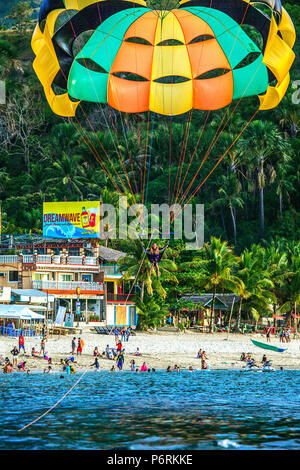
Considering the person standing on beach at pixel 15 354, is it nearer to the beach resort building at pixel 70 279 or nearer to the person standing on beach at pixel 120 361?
the person standing on beach at pixel 120 361

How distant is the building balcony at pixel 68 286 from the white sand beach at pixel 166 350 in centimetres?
448

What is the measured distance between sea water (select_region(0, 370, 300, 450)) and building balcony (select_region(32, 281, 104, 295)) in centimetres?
1759

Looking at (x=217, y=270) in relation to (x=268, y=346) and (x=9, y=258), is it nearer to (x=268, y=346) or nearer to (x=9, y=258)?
(x=268, y=346)

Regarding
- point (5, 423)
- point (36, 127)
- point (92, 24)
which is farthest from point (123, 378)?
point (36, 127)

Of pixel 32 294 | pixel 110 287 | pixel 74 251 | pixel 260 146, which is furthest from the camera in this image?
pixel 260 146

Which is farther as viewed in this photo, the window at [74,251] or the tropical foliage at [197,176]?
the window at [74,251]

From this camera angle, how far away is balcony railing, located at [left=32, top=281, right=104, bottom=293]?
174ft

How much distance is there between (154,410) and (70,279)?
3064cm

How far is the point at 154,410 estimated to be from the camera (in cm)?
2627

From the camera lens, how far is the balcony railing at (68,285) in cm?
5300

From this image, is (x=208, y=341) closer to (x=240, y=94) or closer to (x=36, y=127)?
(x=240, y=94)

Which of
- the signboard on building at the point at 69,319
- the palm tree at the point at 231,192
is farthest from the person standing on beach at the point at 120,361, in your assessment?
the palm tree at the point at 231,192

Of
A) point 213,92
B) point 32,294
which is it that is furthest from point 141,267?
point 213,92

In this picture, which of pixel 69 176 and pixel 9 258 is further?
pixel 69 176
